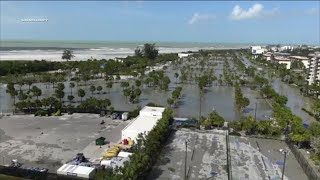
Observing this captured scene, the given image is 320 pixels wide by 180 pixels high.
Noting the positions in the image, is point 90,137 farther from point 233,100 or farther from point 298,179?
point 233,100

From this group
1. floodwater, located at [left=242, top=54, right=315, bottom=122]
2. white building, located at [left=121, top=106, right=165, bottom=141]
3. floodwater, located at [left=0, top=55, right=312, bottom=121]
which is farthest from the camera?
floodwater, located at [left=242, top=54, right=315, bottom=122]

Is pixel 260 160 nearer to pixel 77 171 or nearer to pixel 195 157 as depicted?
pixel 195 157

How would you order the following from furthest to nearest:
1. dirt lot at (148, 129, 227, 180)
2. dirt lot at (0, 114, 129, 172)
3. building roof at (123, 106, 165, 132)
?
building roof at (123, 106, 165, 132)
dirt lot at (0, 114, 129, 172)
dirt lot at (148, 129, 227, 180)

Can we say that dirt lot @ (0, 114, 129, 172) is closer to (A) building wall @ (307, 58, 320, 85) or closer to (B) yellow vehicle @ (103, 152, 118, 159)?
(B) yellow vehicle @ (103, 152, 118, 159)

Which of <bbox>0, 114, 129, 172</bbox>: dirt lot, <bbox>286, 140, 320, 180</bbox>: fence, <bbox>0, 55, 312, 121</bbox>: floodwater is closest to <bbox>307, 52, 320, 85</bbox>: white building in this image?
<bbox>0, 55, 312, 121</bbox>: floodwater

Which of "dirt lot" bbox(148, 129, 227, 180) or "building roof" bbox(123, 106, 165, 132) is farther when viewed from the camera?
"building roof" bbox(123, 106, 165, 132)

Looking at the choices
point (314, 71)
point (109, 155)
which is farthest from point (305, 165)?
point (314, 71)
